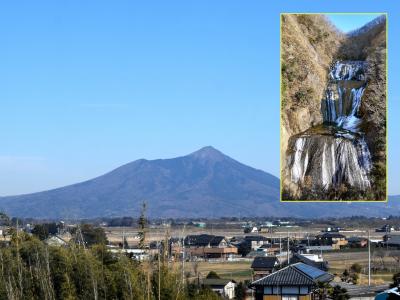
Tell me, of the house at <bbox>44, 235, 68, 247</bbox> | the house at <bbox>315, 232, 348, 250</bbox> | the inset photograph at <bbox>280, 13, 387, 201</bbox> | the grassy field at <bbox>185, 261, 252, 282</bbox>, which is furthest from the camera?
the house at <bbox>315, 232, 348, 250</bbox>

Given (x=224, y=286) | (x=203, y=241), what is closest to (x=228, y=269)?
(x=224, y=286)

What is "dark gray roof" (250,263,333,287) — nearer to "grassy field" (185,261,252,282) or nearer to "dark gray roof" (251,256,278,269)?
"dark gray roof" (251,256,278,269)

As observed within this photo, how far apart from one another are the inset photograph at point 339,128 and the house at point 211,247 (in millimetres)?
44183

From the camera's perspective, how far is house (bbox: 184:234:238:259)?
52469mm

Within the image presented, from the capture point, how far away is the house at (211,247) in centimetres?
5247

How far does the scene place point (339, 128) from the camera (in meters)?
6.00

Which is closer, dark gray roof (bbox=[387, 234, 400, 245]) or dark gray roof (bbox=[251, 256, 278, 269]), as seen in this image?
dark gray roof (bbox=[251, 256, 278, 269])

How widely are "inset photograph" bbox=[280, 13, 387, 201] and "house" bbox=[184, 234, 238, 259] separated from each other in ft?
145

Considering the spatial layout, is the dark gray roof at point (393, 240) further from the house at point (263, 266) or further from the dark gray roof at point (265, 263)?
the house at point (263, 266)

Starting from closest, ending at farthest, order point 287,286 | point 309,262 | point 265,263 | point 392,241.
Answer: point 287,286 < point 309,262 < point 265,263 < point 392,241

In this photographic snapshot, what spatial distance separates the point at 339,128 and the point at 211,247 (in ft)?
159

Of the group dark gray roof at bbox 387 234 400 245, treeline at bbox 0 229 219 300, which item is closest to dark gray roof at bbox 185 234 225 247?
dark gray roof at bbox 387 234 400 245

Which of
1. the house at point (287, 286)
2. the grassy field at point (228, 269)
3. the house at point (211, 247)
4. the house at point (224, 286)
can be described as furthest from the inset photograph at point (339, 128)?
the house at point (211, 247)

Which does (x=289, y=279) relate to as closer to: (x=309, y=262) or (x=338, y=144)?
(x=338, y=144)
